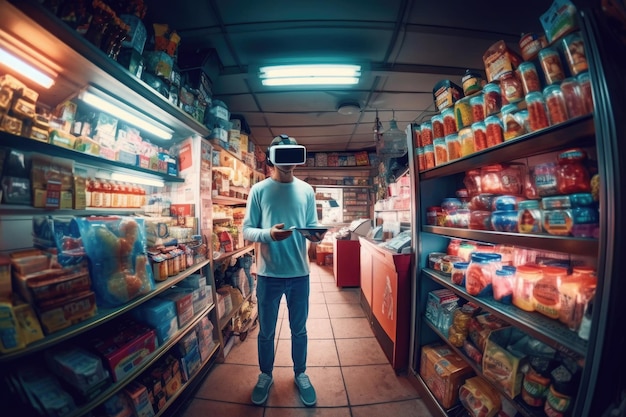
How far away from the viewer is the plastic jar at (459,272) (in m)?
1.41

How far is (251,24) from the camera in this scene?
1.91 m

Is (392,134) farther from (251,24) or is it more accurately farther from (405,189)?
(251,24)

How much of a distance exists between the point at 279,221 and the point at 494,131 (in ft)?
4.64

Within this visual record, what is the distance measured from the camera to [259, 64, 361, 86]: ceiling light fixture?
232 centimetres

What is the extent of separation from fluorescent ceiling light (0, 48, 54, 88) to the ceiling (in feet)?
3.85

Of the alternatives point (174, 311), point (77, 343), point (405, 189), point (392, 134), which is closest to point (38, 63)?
point (77, 343)

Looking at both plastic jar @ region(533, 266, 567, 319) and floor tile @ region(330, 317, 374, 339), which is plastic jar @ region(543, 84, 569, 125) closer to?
plastic jar @ region(533, 266, 567, 319)

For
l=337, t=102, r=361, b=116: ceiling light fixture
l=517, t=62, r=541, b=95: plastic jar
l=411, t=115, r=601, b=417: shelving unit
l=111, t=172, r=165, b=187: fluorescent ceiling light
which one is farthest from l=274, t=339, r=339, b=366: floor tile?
l=337, t=102, r=361, b=116: ceiling light fixture

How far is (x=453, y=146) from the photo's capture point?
143cm

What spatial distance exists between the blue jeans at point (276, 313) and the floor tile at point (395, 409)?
0.49 meters

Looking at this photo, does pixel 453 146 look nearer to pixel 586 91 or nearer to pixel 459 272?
pixel 586 91

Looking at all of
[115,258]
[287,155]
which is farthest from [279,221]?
[115,258]

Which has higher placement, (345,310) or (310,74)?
(310,74)

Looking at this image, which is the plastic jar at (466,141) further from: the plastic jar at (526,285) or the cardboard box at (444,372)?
the cardboard box at (444,372)
